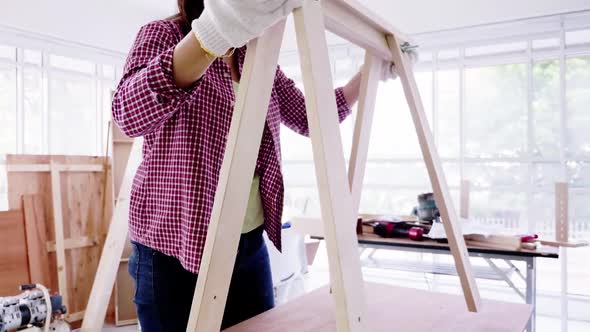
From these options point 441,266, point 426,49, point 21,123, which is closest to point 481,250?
point 441,266

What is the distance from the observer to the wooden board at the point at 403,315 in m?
0.96

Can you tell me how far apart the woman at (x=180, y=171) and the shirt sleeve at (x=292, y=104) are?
0.19 metres

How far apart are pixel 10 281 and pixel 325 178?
312 centimetres

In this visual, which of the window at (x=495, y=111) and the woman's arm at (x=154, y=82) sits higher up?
the window at (x=495, y=111)

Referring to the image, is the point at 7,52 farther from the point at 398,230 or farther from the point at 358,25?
the point at 358,25

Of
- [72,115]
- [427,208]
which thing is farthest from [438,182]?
[72,115]

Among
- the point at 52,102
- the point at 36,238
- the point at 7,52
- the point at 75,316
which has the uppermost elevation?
the point at 7,52

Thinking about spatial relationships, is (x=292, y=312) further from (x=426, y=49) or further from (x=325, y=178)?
(x=426, y=49)

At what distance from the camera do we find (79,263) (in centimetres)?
351

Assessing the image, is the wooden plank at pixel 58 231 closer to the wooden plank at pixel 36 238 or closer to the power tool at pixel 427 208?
the wooden plank at pixel 36 238

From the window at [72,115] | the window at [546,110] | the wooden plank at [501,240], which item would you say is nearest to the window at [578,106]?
the window at [546,110]

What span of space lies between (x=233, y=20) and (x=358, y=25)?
0.42 metres

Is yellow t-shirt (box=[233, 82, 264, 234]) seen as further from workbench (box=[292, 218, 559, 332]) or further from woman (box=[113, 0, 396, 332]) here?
workbench (box=[292, 218, 559, 332])

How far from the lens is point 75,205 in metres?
3.50
